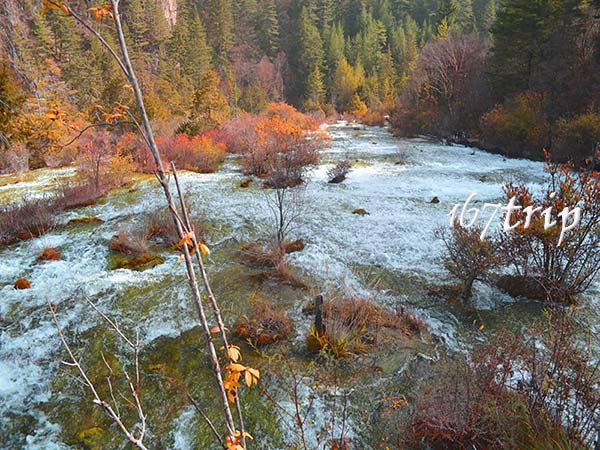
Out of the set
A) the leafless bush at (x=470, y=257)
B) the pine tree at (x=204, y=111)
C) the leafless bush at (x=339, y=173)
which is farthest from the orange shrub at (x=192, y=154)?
the leafless bush at (x=470, y=257)

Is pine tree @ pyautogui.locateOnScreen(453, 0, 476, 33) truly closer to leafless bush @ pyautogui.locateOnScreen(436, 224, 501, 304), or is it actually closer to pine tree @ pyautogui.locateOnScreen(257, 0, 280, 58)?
pine tree @ pyautogui.locateOnScreen(257, 0, 280, 58)

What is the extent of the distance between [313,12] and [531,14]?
60.9 metres

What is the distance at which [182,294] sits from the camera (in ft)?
18.3

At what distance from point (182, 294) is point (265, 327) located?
1724mm

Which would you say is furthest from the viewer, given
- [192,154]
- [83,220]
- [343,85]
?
[343,85]

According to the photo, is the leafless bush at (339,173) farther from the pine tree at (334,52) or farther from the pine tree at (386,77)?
the pine tree at (334,52)

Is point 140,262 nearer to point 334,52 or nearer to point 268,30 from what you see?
point 334,52

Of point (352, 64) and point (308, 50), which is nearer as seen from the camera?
point (308, 50)

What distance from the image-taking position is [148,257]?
6824 millimetres

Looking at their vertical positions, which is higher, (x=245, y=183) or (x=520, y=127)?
(x=520, y=127)

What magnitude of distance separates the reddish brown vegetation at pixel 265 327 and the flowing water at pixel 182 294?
0.20m

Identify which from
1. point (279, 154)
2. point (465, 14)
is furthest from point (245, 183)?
point (465, 14)

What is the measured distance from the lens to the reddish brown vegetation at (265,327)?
14.4ft

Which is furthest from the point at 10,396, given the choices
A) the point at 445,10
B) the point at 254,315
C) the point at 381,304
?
the point at 445,10
